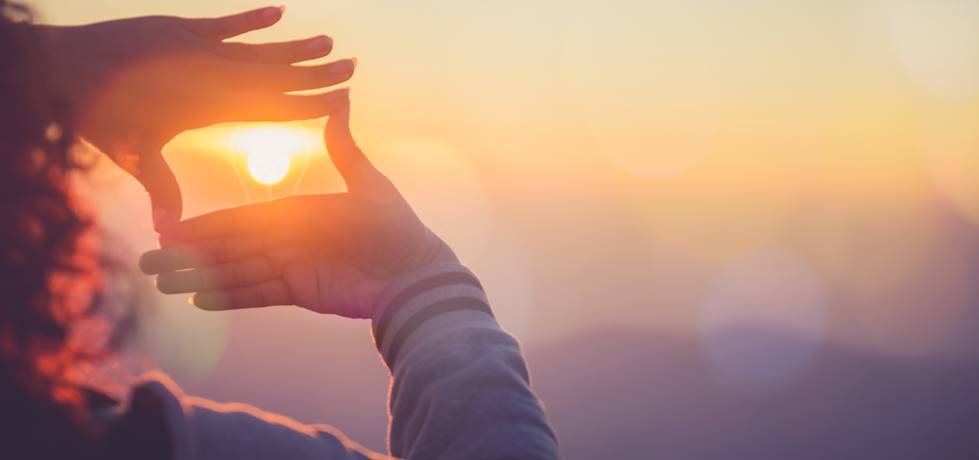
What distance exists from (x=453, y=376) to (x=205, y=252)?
94 cm

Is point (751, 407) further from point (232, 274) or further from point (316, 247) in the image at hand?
point (232, 274)

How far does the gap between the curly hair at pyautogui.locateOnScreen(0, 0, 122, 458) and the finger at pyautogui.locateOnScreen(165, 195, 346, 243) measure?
905mm

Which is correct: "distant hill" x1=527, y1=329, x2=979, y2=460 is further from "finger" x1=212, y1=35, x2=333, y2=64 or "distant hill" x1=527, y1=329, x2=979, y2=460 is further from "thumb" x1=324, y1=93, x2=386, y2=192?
"finger" x1=212, y1=35, x2=333, y2=64

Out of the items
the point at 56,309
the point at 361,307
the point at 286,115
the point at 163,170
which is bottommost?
the point at 361,307

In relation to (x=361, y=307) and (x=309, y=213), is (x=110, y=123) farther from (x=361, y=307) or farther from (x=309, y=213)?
(x=361, y=307)

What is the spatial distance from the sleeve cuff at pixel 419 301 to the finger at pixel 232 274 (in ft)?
1.20

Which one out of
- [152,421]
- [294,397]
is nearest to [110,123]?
[152,421]

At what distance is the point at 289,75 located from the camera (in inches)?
78.4

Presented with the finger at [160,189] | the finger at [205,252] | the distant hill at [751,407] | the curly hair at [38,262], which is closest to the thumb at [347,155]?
the finger at [205,252]

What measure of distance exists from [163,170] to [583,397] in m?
50.7

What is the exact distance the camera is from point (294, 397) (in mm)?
47094

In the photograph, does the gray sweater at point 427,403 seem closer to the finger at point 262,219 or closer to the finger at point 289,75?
the finger at point 262,219

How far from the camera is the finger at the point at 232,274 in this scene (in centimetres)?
196

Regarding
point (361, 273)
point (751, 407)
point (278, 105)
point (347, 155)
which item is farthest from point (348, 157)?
point (751, 407)
